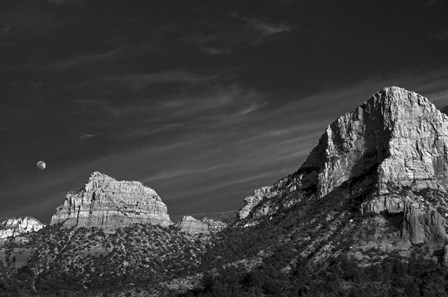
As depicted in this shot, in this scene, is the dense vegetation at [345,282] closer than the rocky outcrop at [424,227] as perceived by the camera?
Yes

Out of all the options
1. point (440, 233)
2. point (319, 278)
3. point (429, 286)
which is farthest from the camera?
point (440, 233)

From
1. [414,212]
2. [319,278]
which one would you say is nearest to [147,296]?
[319,278]

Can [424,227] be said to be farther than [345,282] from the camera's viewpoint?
Yes

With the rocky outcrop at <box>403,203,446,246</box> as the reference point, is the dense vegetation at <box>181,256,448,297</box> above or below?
below

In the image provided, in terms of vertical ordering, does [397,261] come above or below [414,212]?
below

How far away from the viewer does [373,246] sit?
194375 millimetres

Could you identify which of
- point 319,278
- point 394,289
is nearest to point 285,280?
point 319,278

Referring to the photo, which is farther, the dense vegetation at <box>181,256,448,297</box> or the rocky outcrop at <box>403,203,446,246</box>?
A: the rocky outcrop at <box>403,203,446,246</box>

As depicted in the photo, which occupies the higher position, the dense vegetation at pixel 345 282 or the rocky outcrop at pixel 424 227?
the rocky outcrop at pixel 424 227

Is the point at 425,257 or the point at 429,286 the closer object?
the point at 429,286

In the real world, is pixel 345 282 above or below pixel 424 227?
below

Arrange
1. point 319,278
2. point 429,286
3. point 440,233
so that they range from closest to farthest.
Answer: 1. point 429,286
2. point 319,278
3. point 440,233

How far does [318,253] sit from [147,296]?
4695 centimetres

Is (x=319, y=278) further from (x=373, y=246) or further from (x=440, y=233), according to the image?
(x=440, y=233)
